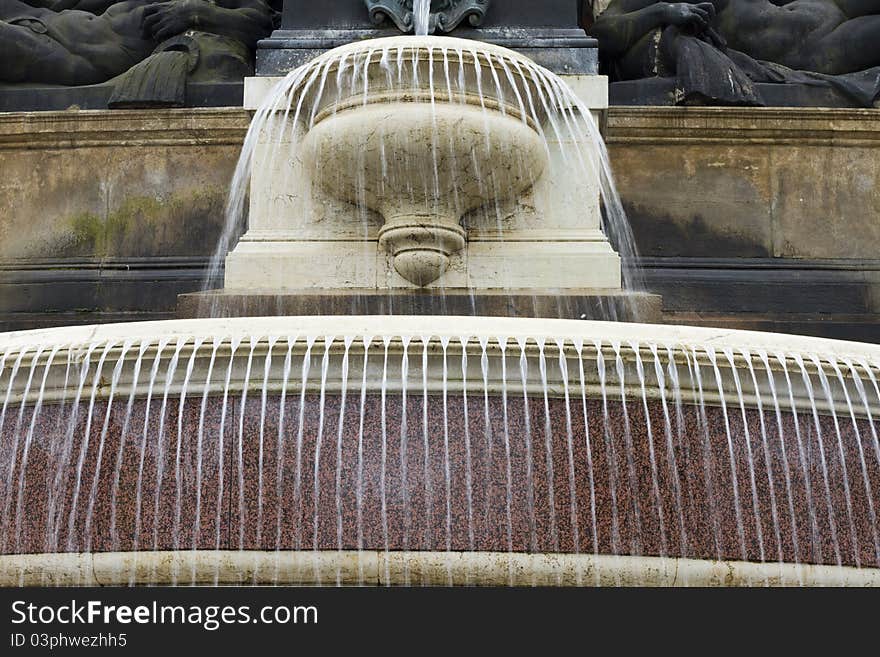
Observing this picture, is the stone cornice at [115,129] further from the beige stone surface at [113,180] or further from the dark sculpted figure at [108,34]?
the dark sculpted figure at [108,34]

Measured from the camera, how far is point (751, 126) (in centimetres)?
1039

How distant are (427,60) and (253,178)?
1.33 metres

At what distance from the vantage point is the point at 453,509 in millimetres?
5500

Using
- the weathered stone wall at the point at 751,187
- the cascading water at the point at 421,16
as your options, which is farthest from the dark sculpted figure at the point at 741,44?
the cascading water at the point at 421,16

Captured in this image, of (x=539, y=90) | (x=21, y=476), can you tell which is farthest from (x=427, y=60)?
(x=21, y=476)

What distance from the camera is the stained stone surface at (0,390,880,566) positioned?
5.48 meters

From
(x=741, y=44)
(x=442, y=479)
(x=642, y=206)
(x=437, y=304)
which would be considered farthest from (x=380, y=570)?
(x=741, y=44)

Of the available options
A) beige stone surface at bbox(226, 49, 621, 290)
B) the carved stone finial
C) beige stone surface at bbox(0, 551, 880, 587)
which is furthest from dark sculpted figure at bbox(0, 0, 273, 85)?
beige stone surface at bbox(0, 551, 880, 587)

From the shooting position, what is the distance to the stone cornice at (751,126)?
10383mm

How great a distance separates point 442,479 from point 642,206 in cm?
514

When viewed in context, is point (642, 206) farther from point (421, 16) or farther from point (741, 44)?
point (421, 16)

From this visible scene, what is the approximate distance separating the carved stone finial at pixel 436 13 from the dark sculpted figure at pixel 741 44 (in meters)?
2.03

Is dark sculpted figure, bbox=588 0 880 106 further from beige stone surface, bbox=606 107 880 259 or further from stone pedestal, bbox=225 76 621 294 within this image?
stone pedestal, bbox=225 76 621 294

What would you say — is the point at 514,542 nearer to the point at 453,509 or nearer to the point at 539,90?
the point at 453,509
